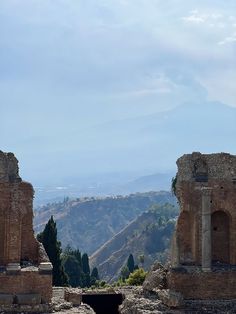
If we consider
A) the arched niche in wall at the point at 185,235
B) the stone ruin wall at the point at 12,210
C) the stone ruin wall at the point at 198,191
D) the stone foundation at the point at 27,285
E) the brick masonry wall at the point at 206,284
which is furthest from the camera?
the arched niche in wall at the point at 185,235

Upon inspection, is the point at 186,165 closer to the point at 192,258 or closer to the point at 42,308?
the point at 192,258

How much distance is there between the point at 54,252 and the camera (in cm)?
4659

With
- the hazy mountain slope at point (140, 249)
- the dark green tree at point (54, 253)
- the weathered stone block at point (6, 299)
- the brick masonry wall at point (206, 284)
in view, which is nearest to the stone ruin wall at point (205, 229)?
the brick masonry wall at point (206, 284)

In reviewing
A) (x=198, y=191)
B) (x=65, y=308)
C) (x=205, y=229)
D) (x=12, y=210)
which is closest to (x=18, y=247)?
(x=12, y=210)

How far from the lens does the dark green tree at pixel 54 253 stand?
45.1 meters

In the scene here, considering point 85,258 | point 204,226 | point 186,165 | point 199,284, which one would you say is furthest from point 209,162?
point 85,258

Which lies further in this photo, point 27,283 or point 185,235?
point 185,235

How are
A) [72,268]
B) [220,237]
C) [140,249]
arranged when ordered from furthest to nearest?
1. [140,249]
2. [72,268]
3. [220,237]

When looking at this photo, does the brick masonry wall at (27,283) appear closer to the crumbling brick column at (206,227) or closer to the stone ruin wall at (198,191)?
the stone ruin wall at (198,191)

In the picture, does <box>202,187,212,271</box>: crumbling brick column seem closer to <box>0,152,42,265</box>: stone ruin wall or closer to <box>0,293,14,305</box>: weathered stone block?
<box>0,152,42,265</box>: stone ruin wall

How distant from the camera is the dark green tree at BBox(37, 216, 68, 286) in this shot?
148 ft

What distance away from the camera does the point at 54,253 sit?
4650 centimetres

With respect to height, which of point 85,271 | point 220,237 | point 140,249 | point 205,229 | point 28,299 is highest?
point 205,229

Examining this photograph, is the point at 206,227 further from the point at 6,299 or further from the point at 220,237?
the point at 6,299
